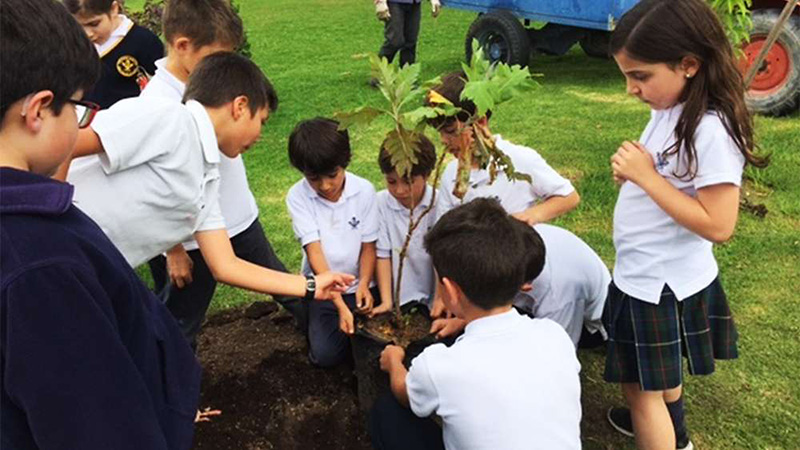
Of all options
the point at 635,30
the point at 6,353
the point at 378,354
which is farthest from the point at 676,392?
the point at 6,353

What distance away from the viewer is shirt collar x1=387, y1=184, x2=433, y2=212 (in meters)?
2.67

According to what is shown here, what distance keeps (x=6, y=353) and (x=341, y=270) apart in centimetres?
184

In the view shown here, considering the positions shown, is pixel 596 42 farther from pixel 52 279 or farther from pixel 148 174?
pixel 52 279

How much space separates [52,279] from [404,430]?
1.23 meters

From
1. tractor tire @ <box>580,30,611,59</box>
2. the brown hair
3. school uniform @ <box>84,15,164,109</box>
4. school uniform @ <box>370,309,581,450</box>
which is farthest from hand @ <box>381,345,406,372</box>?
tractor tire @ <box>580,30,611,59</box>

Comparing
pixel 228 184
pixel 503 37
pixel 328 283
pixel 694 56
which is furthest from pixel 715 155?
pixel 503 37

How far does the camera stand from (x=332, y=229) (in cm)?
276

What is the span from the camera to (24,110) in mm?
1055

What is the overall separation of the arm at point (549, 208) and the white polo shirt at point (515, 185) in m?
0.02

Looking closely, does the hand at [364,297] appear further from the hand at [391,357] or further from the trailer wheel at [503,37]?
the trailer wheel at [503,37]

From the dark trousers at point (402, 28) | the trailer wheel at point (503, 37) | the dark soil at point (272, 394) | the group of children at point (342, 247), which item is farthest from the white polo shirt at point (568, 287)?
the dark trousers at point (402, 28)

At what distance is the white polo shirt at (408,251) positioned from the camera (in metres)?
2.71

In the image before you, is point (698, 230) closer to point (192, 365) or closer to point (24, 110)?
point (192, 365)

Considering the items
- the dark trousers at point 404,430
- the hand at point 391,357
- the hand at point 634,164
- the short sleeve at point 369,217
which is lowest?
the dark trousers at point 404,430
